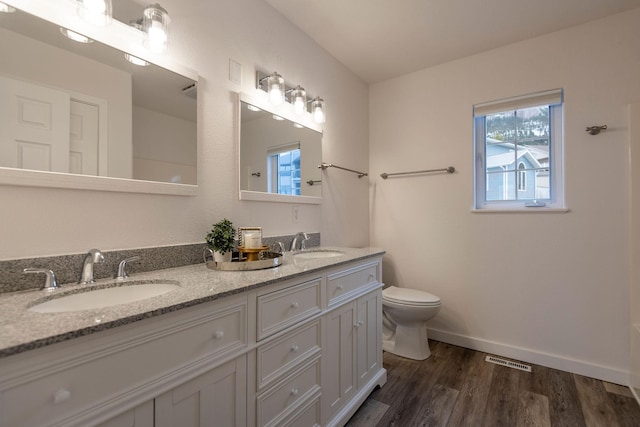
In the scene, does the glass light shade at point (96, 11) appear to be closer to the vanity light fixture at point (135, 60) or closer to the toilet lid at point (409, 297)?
the vanity light fixture at point (135, 60)

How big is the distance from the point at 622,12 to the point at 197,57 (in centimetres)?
257

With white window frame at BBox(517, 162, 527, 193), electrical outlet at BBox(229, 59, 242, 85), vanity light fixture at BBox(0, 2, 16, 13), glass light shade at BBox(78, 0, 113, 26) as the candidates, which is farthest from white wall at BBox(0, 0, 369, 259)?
white window frame at BBox(517, 162, 527, 193)

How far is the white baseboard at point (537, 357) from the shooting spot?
1.84 meters

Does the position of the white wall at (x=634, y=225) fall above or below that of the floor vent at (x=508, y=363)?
above

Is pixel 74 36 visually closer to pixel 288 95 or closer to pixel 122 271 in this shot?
pixel 122 271

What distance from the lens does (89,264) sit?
97 cm

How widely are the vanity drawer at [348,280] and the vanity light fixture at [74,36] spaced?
1317 millimetres

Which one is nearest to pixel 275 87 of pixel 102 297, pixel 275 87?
pixel 275 87

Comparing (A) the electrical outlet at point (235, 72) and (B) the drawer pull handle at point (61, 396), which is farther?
(A) the electrical outlet at point (235, 72)


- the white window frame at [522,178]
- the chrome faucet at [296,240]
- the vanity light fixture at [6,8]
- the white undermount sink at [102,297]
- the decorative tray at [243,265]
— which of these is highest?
the vanity light fixture at [6,8]

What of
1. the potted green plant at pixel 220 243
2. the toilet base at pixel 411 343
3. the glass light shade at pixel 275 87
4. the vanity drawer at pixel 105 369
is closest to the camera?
the vanity drawer at pixel 105 369

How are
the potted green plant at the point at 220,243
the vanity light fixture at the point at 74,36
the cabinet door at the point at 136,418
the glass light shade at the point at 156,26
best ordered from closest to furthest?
the cabinet door at the point at 136,418, the vanity light fixture at the point at 74,36, the glass light shade at the point at 156,26, the potted green plant at the point at 220,243

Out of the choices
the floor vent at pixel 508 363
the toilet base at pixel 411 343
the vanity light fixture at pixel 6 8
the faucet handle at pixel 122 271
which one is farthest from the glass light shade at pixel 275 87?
the floor vent at pixel 508 363

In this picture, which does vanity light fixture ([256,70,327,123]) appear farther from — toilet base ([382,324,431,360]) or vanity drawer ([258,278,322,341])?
toilet base ([382,324,431,360])
